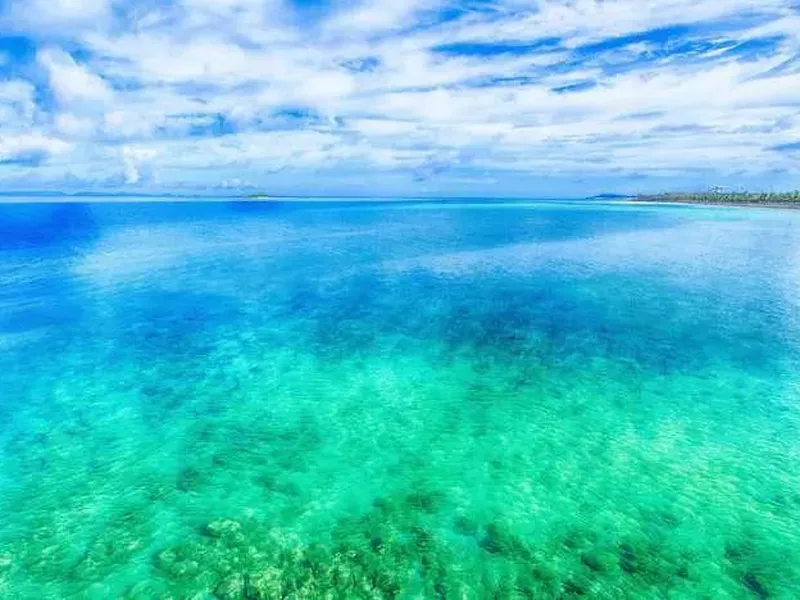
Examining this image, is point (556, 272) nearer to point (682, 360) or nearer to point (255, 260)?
point (682, 360)

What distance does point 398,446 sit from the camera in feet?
60.7

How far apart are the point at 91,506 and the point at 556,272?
158ft

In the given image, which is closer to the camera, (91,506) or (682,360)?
(91,506)

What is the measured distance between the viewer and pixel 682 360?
89.0 feet

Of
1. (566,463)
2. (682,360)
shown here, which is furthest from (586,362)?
(566,463)

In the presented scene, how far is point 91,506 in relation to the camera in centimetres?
1490

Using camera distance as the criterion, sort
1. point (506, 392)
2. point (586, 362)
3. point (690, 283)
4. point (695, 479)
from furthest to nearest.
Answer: point (690, 283)
point (586, 362)
point (506, 392)
point (695, 479)

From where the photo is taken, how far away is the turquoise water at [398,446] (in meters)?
12.7

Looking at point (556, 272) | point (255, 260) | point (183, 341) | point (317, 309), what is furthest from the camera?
point (255, 260)

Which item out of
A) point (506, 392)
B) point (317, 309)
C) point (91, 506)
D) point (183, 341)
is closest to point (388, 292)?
point (317, 309)

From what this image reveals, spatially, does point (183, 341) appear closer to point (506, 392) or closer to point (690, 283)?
point (506, 392)

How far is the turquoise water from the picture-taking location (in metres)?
12.7

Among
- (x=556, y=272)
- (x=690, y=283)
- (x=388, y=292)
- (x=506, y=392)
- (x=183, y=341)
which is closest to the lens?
(x=506, y=392)

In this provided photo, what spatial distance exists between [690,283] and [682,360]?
83.3 ft
